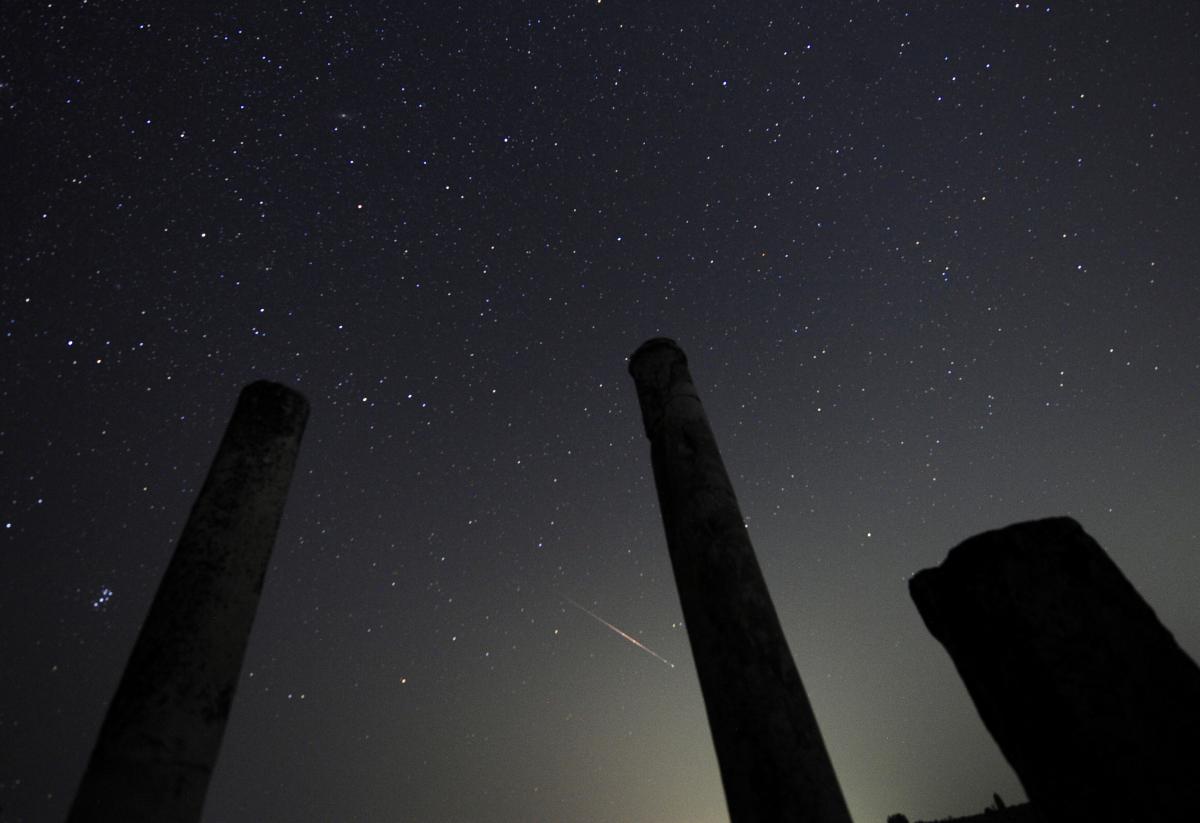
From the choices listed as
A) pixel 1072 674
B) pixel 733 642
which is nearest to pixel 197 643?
pixel 733 642

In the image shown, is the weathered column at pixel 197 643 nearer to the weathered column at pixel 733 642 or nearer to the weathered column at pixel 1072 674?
the weathered column at pixel 733 642

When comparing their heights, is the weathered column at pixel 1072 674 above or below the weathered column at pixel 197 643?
→ below

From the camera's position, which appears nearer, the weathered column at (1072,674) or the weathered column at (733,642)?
the weathered column at (1072,674)

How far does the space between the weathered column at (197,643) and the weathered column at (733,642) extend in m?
2.92

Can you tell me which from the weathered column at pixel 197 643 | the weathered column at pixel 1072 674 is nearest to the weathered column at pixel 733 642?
the weathered column at pixel 1072 674

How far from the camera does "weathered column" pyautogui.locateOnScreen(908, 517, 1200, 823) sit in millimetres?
1889

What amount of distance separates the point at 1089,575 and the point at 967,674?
52cm

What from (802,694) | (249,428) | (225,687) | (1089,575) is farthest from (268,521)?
(1089,575)

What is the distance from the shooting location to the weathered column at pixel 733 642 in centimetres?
373

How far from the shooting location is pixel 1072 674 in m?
2.08

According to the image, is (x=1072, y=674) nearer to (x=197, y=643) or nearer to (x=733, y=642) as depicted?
(x=733, y=642)

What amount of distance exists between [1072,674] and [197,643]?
4412mm

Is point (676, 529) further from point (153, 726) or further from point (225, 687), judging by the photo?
point (153, 726)

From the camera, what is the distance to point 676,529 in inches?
201
